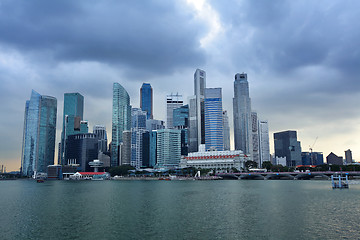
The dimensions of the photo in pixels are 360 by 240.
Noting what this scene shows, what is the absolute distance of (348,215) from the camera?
6525cm

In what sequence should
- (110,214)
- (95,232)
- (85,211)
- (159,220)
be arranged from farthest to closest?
1. (85,211)
2. (110,214)
3. (159,220)
4. (95,232)

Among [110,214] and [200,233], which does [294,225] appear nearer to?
[200,233]

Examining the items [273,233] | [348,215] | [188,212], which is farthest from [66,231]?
[348,215]

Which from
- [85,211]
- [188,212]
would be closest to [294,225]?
[188,212]

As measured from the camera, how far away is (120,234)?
51.9 m

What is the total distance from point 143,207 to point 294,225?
41793 millimetres

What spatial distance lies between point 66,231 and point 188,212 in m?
29.5

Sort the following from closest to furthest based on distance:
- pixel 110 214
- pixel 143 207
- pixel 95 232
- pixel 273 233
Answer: pixel 273 233, pixel 95 232, pixel 110 214, pixel 143 207

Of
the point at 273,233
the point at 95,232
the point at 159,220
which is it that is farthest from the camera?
the point at 159,220

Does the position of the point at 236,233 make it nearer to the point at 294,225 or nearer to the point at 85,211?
the point at 294,225

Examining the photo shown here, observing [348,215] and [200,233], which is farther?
[348,215]

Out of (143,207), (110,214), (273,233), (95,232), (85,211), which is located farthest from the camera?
(143,207)

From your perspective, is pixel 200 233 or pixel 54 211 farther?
pixel 54 211

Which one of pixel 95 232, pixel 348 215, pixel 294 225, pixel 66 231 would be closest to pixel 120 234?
pixel 95 232
